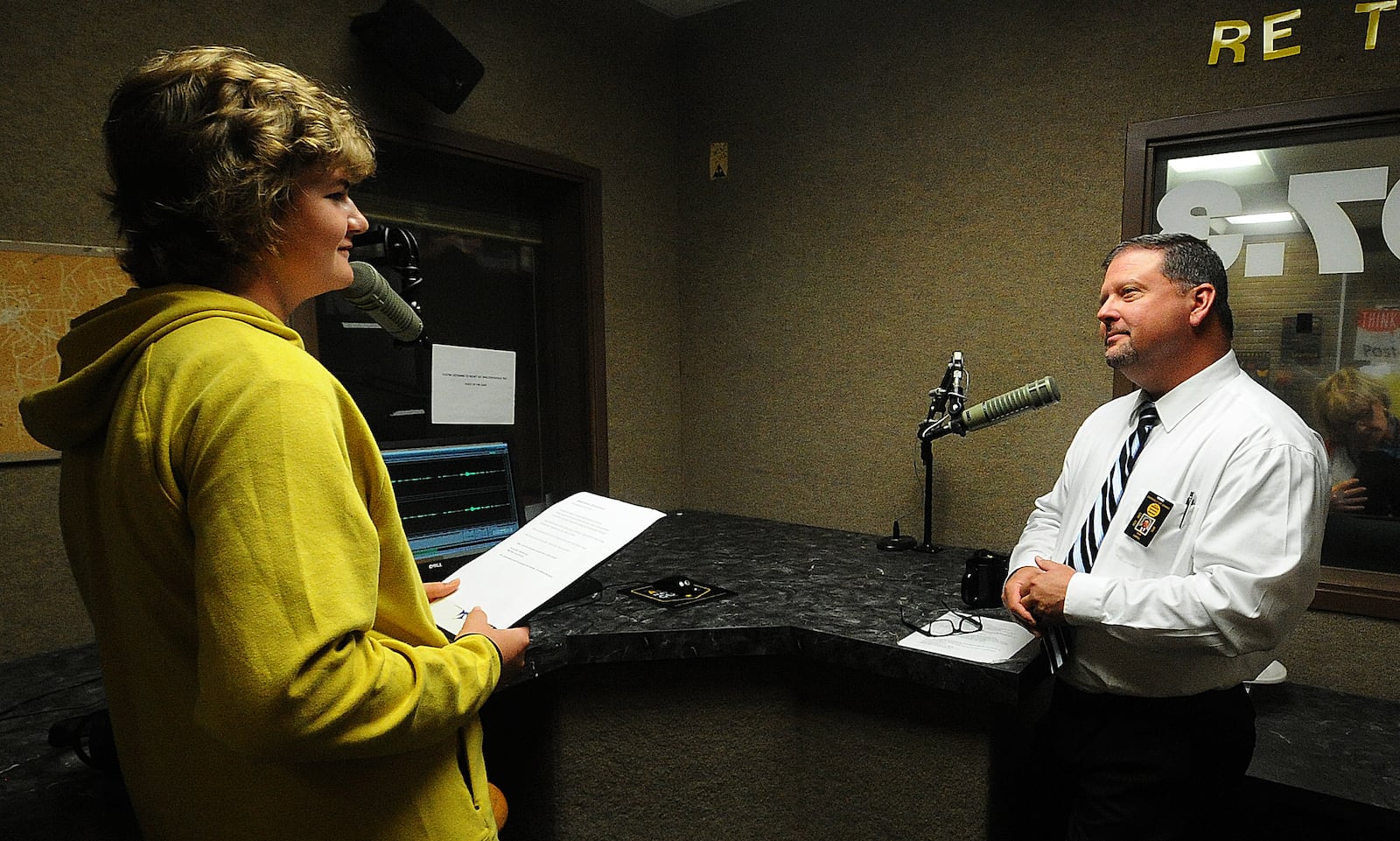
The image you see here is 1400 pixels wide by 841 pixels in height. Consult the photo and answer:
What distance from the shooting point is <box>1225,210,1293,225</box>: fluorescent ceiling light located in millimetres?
1942

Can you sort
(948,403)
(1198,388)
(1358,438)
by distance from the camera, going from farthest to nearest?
1. (948,403)
2. (1358,438)
3. (1198,388)

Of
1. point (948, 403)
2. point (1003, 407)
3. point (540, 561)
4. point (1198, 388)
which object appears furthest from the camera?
point (948, 403)

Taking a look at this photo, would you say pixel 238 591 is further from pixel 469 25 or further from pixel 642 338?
pixel 642 338

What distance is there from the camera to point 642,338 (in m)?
2.95

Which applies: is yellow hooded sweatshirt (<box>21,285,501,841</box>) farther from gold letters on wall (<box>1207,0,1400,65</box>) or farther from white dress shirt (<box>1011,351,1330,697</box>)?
gold letters on wall (<box>1207,0,1400,65</box>)

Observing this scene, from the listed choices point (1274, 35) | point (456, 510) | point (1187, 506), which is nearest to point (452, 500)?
point (456, 510)

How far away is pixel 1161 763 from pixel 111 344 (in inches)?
65.2

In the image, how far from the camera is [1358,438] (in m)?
1.90

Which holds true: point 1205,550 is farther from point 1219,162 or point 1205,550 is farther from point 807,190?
point 807,190

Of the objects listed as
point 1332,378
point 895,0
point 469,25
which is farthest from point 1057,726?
point 469,25

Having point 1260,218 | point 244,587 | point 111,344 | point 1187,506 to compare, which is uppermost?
point 1260,218

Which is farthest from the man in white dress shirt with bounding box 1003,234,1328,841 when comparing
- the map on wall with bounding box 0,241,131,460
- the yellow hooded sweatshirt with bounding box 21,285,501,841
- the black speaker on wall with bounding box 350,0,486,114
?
the map on wall with bounding box 0,241,131,460

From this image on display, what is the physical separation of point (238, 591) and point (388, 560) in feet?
0.61

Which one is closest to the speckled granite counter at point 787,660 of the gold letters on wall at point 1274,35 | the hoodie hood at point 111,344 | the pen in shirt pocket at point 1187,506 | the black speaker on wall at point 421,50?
the pen in shirt pocket at point 1187,506
